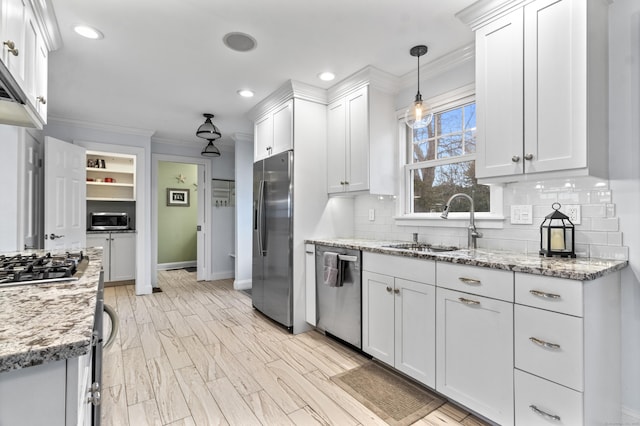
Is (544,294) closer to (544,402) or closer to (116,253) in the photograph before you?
(544,402)

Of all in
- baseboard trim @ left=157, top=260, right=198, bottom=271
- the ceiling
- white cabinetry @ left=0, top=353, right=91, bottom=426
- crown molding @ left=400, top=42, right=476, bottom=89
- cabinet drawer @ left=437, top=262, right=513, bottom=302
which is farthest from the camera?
baseboard trim @ left=157, top=260, right=198, bottom=271

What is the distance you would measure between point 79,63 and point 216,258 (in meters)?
3.62

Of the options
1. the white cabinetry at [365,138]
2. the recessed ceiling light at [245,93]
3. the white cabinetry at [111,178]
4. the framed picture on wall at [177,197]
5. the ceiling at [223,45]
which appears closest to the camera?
the ceiling at [223,45]

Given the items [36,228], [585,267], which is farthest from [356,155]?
[36,228]

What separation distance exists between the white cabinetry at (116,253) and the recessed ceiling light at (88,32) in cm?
362

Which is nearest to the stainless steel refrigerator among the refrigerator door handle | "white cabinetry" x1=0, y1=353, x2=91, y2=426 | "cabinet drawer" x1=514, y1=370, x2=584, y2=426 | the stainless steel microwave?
the refrigerator door handle

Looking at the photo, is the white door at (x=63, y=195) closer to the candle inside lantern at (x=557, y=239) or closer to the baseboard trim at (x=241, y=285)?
the baseboard trim at (x=241, y=285)

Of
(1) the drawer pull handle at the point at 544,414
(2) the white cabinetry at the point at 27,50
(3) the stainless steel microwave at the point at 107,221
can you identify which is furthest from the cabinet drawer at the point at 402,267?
(3) the stainless steel microwave at the point at 107,221

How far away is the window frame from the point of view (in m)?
2.29

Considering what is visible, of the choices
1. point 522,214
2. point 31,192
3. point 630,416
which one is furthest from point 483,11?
point 31,192

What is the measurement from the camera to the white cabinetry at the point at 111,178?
5.30 metres

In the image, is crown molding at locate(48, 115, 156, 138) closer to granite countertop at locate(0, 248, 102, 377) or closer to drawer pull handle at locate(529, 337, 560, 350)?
granite countertop at locate(0, 248, 102, 377)

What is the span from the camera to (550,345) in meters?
1.46

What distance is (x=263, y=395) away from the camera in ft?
6.79
